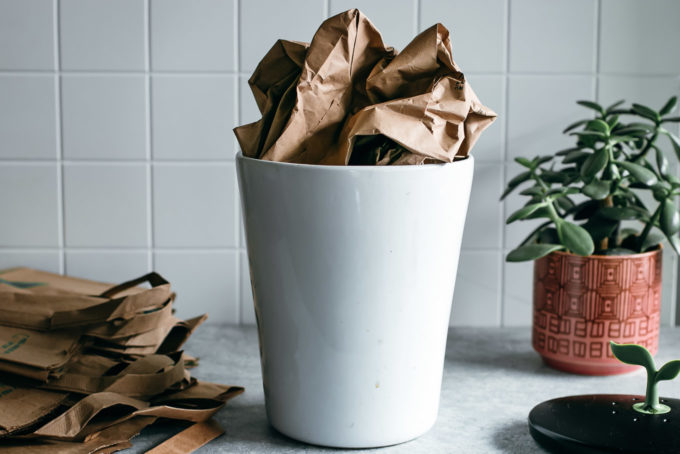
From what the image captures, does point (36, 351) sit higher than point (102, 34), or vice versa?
point (102, 34)

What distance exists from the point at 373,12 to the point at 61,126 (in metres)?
0.43

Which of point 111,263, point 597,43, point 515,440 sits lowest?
point 515,440

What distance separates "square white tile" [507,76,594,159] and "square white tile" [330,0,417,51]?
0.50 feet

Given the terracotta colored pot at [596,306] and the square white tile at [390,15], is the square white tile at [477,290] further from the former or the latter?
the square white tile at [390,15]

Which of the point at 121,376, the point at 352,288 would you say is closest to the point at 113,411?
the point at 121,376

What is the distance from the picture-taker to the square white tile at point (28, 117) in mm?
980

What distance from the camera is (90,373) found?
72 cm

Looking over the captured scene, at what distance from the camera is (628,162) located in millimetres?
807

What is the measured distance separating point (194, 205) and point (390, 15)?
1.16ft

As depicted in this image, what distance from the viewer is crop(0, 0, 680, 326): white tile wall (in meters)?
0.97

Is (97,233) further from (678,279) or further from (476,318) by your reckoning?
(678,279)

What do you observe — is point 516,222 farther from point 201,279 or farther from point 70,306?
point 70,306

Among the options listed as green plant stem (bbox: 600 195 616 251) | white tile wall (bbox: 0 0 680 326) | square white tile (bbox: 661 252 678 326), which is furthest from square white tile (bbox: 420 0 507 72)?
square white tile (bbox: 661 252 678 326)

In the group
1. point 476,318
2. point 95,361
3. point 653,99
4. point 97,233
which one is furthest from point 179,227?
point 653,99
